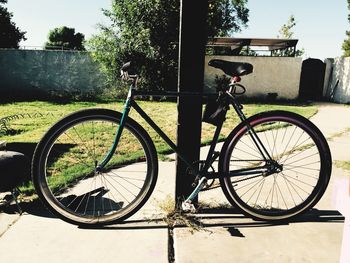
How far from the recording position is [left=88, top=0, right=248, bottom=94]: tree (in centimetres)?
1385

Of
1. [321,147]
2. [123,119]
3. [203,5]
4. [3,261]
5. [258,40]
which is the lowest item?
[3,261]

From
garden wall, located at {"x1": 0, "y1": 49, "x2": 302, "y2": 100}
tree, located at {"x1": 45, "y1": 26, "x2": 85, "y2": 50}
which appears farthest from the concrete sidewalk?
tree, located at {"x1": 45, "y1": 26, "x2": 85, "y2": 50}

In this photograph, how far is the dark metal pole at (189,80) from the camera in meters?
2.37

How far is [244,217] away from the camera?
253 cm

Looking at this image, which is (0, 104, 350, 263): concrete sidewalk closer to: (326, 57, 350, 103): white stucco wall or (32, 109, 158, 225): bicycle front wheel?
(32, 109, 158, 225): bicycle front wheel

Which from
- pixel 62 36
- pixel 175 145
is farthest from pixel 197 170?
pixel 62 36

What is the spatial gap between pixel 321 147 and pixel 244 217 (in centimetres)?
82

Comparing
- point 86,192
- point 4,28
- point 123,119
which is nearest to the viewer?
point 123,119

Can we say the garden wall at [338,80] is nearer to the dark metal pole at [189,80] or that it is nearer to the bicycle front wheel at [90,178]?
the bicycle front wheel at [90,178]

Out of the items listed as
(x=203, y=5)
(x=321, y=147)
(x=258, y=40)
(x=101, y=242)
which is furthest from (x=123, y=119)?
(x=258, y=40)

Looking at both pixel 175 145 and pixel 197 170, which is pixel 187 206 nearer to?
pixel 197 170

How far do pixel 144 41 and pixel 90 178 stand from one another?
37.6 ft

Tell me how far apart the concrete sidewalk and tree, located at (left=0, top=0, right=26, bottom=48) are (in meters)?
33.7

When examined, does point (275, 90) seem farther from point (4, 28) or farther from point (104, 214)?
point (4, 28)
